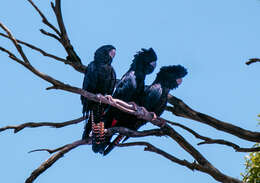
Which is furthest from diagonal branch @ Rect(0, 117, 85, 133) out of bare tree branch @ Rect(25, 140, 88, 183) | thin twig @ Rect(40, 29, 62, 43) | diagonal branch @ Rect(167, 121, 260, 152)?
diagonal branch @ Rect(167, 121, 260, 152)

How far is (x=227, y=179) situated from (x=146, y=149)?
3.61ft

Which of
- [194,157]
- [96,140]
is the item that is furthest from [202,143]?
[96,140]

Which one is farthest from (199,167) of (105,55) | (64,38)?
(64,38)

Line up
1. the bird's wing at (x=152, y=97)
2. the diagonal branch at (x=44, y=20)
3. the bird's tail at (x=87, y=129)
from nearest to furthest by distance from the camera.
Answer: the bird's tail at (x=87, y=129) → the bird's wing at (x=152, y=97) → the diagonal branch at (x=44, y=20)

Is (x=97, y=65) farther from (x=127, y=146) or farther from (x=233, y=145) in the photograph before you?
(x=233, y=145)

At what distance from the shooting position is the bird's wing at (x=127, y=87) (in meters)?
6.16

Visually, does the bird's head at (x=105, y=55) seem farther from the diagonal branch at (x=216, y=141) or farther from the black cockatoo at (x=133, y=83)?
the diagonal branch at (x=216, y=141)

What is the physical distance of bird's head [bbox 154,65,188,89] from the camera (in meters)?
6.47

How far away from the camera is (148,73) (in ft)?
21.3

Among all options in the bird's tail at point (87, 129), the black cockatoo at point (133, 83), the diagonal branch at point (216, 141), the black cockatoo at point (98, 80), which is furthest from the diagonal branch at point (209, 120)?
the bird's tail at point (87, 129)

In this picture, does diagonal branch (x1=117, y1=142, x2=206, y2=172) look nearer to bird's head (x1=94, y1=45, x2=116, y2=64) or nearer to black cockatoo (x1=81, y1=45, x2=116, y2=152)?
black cockatoo (x1=81, y1=45, x2=116, y2=152)

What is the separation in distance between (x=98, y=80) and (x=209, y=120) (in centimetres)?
165

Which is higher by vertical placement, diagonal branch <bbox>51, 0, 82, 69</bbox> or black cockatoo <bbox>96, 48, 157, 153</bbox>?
diagonal branch <bbox>51, 0, 82, 69</bbox>

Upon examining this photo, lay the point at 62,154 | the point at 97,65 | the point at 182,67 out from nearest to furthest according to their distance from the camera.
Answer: the point at 62,154, the point at 97,65, the point at 182,67
